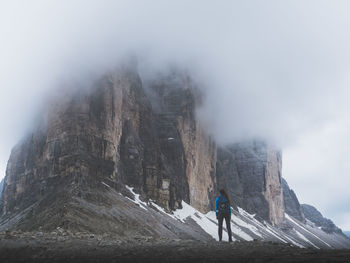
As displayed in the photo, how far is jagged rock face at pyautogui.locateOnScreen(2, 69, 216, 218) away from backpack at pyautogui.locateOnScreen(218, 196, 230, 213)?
113ft

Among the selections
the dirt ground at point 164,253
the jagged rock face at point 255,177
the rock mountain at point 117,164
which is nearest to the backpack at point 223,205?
the dirt ground at point 164,253

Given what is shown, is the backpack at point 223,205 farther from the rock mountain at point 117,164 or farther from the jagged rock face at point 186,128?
the jagged rock face at point 186,128

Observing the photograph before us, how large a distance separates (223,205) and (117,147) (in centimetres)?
5351

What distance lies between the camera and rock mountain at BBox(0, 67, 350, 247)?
4700 centimetres

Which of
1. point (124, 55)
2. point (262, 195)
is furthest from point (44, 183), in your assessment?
point (262, 195)

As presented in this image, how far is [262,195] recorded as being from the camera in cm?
16975

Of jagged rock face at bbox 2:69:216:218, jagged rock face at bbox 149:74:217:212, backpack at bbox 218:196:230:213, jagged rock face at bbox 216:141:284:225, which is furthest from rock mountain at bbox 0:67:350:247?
jagged rock face at bbox 216:141:284:225

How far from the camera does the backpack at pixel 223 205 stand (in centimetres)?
1664

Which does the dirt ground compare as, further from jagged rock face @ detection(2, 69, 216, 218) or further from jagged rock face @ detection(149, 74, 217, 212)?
jagged rock face @ detection(149, 74, 217, 212)

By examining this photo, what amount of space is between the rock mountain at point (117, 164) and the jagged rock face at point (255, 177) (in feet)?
111

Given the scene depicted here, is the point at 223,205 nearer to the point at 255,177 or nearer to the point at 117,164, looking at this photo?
the point at 117,164

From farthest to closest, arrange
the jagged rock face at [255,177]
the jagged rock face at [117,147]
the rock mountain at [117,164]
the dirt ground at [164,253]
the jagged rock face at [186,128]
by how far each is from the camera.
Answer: the jagged rock face at [255,177] → the jagged rock face at [186,128] → the jagged rock face at [117,147] → the rock mountain at [117,164] → the dirt ground at [164,253]

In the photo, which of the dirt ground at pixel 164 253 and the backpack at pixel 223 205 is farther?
the backpack at pixel 223 205

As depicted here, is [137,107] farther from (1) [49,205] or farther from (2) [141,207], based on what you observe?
(1) [49,205]
